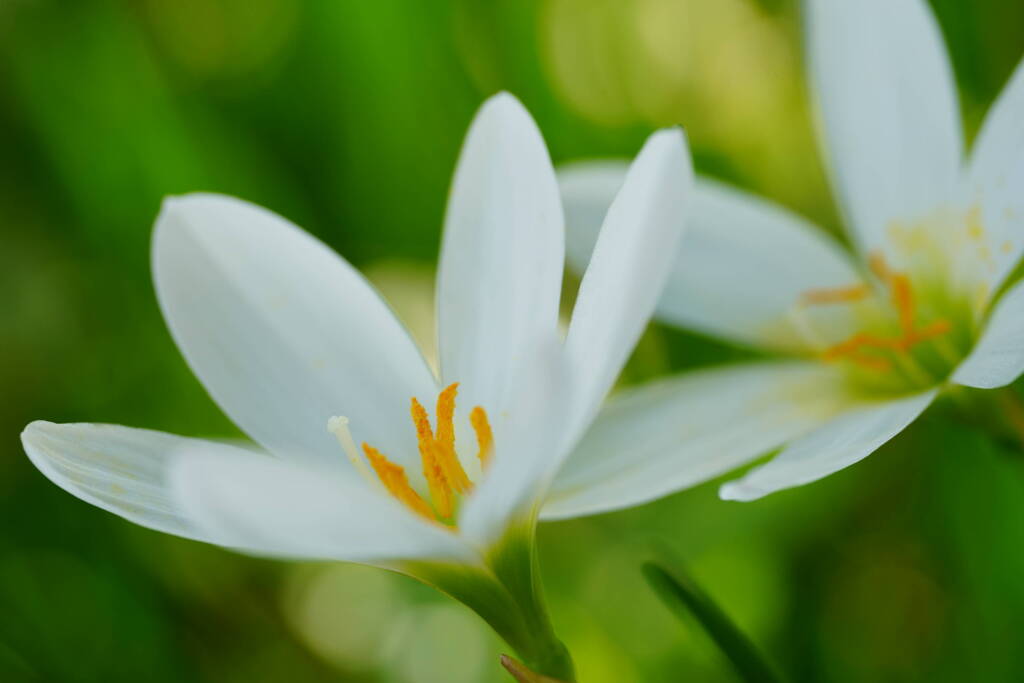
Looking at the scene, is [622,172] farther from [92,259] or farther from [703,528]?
[92,259]

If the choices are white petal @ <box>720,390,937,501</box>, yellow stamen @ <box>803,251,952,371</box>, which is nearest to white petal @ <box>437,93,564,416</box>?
white petal @ <box>720,390,937,501</box>

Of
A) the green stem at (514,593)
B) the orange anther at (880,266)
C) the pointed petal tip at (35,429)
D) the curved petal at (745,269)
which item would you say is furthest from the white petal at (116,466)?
the orange anther at (880,266)

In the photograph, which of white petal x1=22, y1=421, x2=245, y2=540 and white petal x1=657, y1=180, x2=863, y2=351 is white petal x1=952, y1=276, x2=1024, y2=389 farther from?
white petal x1=22, y1=421, x2=245, y2=540

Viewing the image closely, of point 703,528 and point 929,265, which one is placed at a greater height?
point 929,265

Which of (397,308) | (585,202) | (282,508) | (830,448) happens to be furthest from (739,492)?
(397,308)

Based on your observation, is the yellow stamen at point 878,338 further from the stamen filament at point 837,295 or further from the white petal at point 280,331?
the white petal at point 280,331

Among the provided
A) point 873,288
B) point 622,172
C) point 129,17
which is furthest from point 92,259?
point 873,288

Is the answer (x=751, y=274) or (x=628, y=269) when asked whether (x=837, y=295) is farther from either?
(x=628, y=269)
